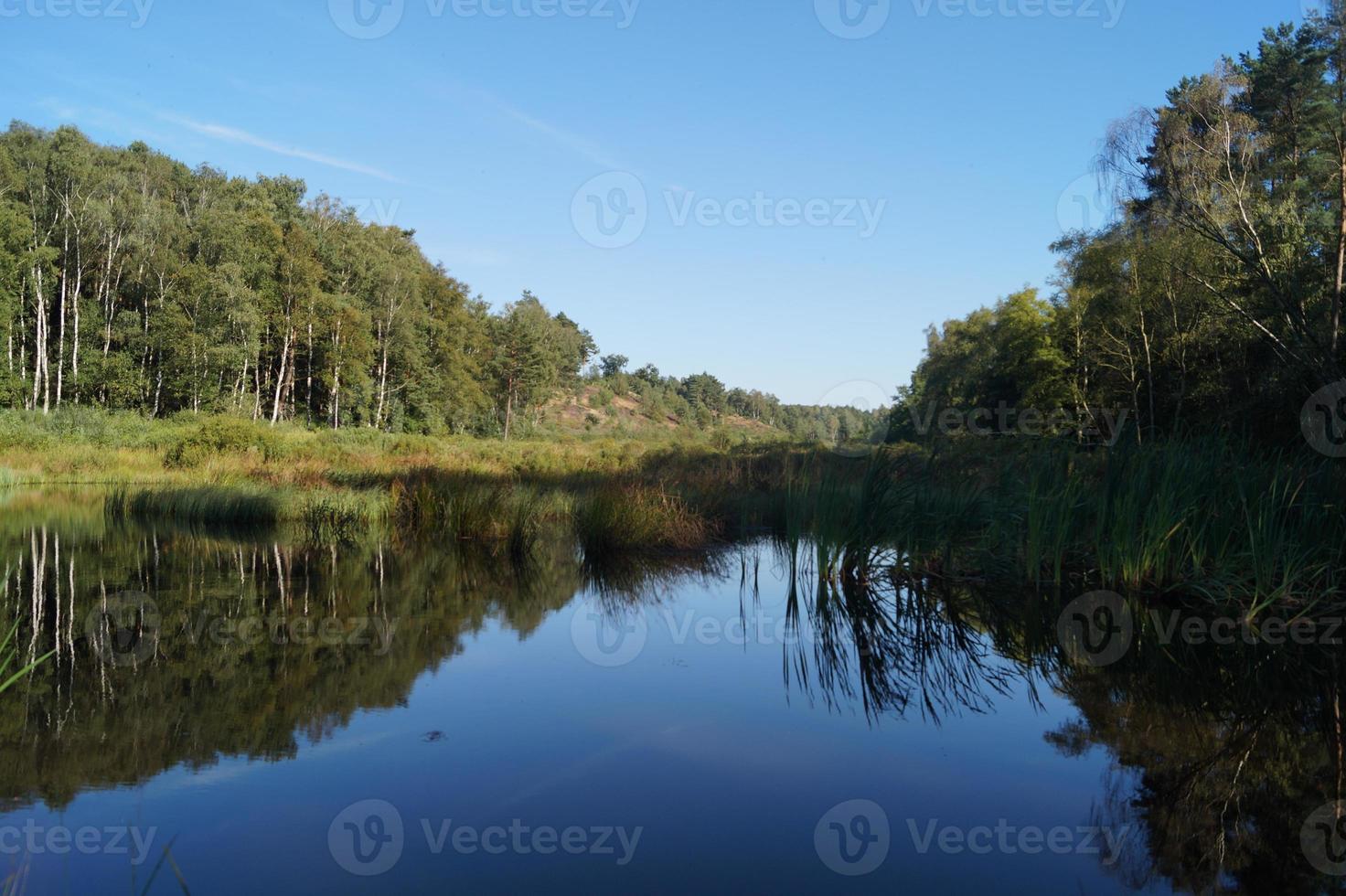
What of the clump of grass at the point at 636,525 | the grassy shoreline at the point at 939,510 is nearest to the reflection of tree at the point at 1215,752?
the grassy shoreline at the point at 939,510

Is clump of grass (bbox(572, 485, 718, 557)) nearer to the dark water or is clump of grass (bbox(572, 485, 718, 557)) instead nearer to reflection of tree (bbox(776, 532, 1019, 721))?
reflection of tree (bbox(776, 532, 1019, 721))

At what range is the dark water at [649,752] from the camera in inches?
111

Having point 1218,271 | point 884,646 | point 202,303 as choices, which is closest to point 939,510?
point 884,646

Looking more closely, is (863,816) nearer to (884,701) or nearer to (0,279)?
(884,701)

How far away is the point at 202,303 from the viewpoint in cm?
3559

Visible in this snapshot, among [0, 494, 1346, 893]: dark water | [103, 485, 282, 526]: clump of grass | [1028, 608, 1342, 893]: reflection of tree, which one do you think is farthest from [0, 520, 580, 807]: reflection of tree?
[1028, 608, 1342, 893]: reflection of tree

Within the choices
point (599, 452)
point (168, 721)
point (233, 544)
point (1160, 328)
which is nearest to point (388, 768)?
point (168, 721)

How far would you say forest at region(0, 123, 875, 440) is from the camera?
Answer: 33500mm

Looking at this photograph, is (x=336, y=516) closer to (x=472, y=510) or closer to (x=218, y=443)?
(x=472, y=510)

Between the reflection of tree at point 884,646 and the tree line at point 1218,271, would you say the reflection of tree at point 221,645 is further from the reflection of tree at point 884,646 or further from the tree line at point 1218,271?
the tree line at point 1218,271

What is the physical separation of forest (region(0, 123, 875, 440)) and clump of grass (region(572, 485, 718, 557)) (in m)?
16.7

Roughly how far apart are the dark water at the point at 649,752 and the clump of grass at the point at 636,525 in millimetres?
3424

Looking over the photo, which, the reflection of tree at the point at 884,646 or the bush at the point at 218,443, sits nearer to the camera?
the reflection of tree at the point at 884,646

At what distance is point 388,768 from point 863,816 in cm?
203
